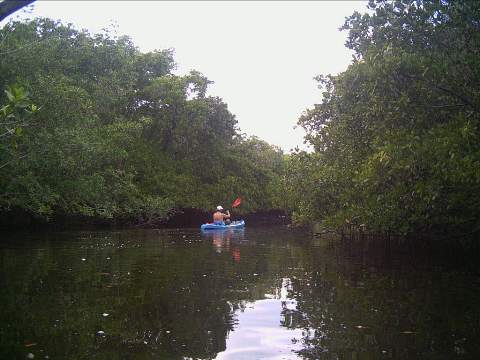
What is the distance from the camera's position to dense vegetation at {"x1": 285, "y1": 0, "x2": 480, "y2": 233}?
10.3 m

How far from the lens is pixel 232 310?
7.45 metres

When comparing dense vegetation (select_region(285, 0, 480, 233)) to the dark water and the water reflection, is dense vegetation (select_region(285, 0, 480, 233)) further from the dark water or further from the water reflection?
the water reflection

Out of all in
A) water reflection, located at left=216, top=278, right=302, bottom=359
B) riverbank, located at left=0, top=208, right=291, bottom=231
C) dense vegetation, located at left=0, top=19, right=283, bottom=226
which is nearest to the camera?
water reflection, located at left=216, top=278, right=302, bottom=359

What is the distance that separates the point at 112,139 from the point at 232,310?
22449mm

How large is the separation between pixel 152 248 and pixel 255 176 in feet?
99.8

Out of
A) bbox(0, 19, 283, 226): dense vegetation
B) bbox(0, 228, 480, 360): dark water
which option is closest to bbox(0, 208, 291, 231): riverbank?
bbox(0, 19, 283, 226): dense vegetation

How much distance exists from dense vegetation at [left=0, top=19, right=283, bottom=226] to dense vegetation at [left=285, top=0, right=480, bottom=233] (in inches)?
320

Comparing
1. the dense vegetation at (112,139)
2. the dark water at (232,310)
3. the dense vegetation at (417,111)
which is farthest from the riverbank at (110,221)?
the dense vegetation at (417,111)

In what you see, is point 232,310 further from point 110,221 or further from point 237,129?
point 237,129

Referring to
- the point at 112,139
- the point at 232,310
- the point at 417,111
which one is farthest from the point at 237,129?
the point at 232,310

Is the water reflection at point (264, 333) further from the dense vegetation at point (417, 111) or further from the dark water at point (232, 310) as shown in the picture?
the dense vegetation at point (417, 111)

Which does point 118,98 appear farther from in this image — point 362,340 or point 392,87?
point 362,340

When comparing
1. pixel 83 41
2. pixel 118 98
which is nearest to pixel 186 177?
pixel 118 98

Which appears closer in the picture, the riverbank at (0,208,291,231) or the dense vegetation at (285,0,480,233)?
the dense vegetation at (285,0,480,233)
